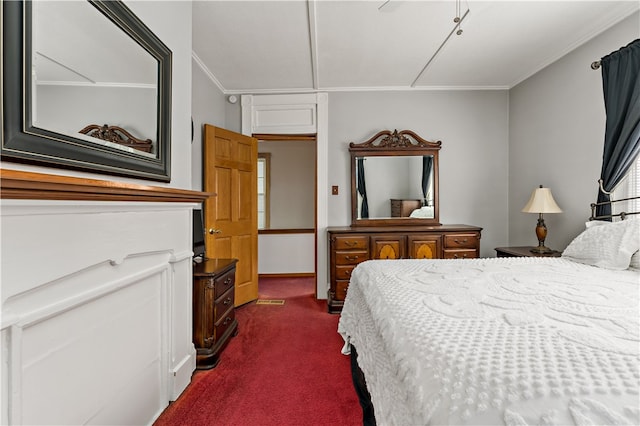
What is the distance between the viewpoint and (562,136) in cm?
302

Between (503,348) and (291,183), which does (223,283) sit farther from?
(291,183)

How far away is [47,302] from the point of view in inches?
38.9

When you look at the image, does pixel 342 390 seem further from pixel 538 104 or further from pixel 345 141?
pixel 538 104

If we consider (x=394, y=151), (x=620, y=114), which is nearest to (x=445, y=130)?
(x=394, y=151)

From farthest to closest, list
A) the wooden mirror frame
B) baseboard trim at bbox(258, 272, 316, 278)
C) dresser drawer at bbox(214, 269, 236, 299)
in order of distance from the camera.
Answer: baseboard trim at bbox(258, 272, 316, 278), the wooden mirror frame, dresser drawer at bbox(214, 269, 236, 299)

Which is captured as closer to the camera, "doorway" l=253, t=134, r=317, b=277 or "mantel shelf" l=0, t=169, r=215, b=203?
"mantel shelf" l=0, t=169, r=215, b=203

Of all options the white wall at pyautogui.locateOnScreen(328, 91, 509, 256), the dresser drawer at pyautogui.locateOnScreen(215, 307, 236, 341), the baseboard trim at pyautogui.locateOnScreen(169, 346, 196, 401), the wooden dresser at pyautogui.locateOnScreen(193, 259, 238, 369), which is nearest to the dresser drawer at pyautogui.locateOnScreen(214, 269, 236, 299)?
the wooden dresser at pyautogui.locateOnScreen(193, 259, 238, 369)

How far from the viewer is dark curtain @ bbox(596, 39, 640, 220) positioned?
223 cm

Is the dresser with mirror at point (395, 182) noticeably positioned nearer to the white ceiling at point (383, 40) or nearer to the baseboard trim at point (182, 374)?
the white ceiling at point (383, 40)

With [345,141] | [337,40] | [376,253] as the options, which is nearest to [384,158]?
[345,141]

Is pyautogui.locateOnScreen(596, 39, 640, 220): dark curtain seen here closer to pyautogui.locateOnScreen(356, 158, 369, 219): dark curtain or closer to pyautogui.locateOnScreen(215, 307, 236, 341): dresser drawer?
pyautogui.locateOnScreen(356, 158, 369, 219): dark curtain

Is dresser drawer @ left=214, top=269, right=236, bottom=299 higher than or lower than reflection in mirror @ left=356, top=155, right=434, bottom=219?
lower

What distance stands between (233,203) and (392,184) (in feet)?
6.46

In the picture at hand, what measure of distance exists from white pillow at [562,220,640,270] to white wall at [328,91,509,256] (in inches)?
78.3
